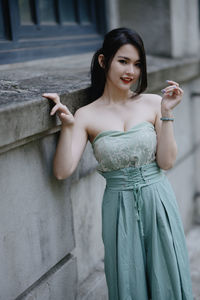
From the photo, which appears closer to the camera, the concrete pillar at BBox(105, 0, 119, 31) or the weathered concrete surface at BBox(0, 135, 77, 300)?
the weathered concrete surface at BBox(0, 135, 77, 300)

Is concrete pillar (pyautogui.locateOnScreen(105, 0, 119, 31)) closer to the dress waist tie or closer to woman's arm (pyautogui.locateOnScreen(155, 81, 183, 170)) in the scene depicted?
woman's arm (pyautogui.locateOnScreen(155, 81, 183, 170))

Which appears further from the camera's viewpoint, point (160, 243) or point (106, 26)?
point (106, 26)

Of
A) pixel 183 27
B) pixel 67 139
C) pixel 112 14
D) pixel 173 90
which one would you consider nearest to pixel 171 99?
pixel 173 90

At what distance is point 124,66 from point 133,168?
53cm

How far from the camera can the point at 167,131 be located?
2.23m

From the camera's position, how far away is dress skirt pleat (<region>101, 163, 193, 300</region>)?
226 centimetres

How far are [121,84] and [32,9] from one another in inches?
53.9

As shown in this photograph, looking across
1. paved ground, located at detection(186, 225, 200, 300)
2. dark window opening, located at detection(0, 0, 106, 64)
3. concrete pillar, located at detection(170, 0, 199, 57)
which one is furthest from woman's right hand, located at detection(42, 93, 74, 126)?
concrete pillar, located at detection(170, 0, 199, 57)

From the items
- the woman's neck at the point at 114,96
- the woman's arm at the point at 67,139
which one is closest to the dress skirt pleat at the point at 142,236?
the woman's arm at the point at 67,139

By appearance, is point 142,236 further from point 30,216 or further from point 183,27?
point 183,27

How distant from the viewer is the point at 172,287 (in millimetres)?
2330

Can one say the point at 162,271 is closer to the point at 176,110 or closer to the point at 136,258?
the point at 136,258

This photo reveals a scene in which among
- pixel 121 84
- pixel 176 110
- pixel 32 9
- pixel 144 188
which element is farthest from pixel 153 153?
pixel 176 110

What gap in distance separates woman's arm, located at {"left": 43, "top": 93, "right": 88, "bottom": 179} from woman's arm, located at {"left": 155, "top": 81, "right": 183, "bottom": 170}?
1.32ft
